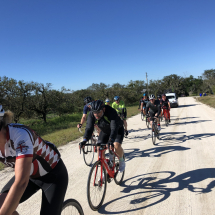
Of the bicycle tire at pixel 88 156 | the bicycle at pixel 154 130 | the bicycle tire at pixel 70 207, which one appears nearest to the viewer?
the bicycle tire at pixel 70 207

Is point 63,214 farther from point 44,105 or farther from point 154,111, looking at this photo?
point 44,105

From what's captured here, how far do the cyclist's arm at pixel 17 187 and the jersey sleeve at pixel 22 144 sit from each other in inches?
1.6

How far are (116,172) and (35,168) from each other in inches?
95.3

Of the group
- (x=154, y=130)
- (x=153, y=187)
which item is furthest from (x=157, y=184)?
(x=154, y=130)

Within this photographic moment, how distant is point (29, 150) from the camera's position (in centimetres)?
146

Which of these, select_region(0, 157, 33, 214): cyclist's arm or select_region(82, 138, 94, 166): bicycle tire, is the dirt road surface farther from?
select_region(0, 157, 33, 214): cyclist's arm

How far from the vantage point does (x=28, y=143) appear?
4.85ft

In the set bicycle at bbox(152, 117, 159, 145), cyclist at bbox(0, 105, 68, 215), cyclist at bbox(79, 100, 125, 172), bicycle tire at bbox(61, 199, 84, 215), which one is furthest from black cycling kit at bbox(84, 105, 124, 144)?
bicycle at bbox(152, 117, 159, 145)

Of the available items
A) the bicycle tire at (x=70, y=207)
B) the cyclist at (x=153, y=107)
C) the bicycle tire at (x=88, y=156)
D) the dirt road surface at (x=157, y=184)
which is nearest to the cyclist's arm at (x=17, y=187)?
the bicycle tire at (x=70, y=207)

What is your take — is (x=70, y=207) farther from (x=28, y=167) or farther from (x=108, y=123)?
(x=108, y=123)

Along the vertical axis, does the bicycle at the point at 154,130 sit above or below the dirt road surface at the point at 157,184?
above

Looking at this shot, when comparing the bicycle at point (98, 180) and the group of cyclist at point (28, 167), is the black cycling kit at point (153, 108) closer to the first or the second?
the bicycle at point (98, 180)

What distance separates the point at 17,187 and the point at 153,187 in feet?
10.1

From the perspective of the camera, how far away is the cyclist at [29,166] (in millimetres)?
A: 1361
